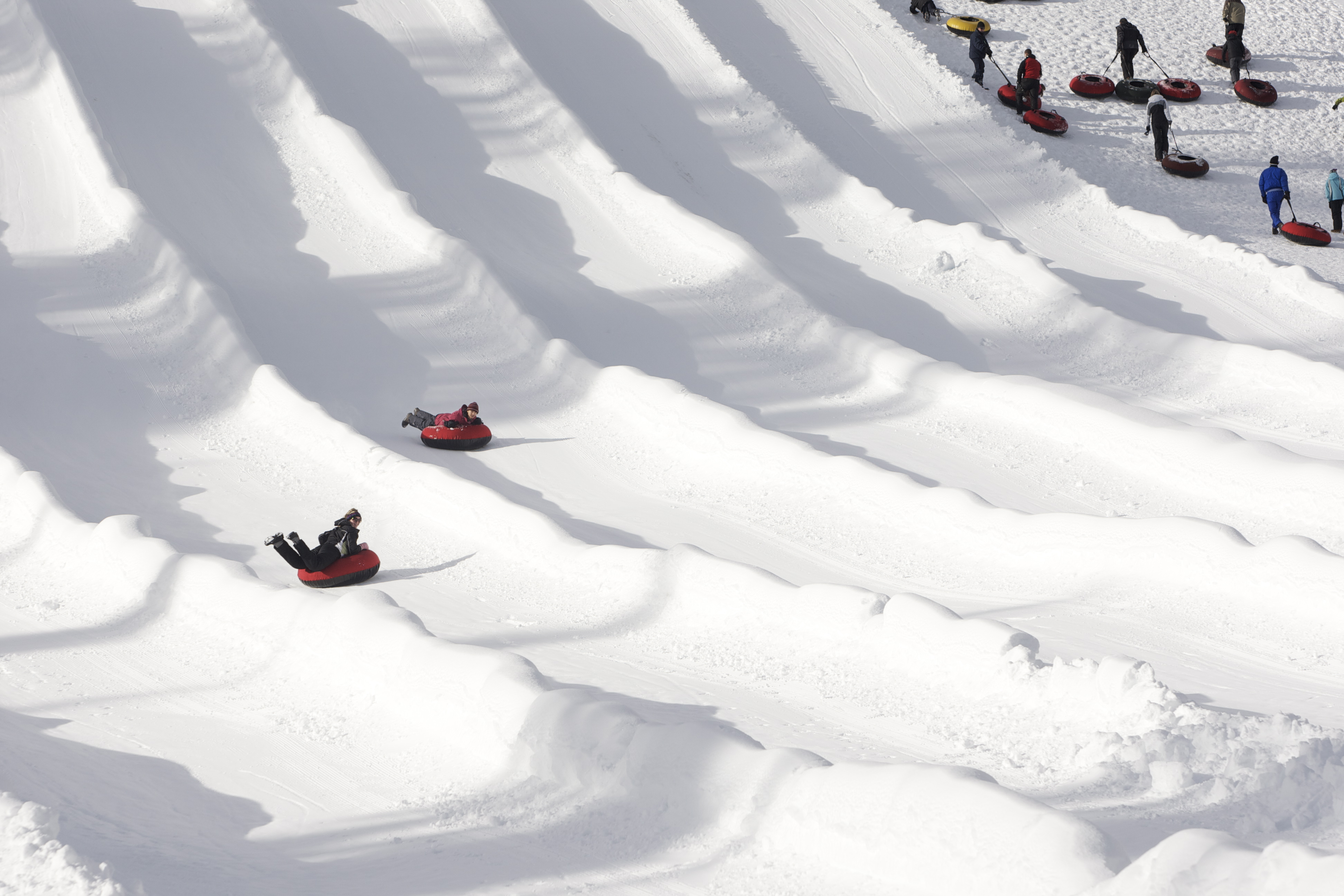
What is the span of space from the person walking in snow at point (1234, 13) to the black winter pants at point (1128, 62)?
1.70 m

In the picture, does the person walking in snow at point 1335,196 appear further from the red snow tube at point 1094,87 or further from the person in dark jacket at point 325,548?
the person in dark jacket at point 325,548

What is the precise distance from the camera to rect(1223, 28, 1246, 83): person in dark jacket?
1817cm

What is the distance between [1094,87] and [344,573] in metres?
14.5

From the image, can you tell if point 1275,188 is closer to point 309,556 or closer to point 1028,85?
point 1028,85

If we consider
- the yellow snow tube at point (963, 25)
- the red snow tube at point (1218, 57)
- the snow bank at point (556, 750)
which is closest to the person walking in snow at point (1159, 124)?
the red snow tube at point (1218, 57)

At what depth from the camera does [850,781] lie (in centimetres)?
461

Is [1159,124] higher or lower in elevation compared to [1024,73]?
lower

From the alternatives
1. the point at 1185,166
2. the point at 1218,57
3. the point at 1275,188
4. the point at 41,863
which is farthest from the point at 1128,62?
the point at 41,863

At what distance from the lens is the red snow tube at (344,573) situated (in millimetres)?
7605

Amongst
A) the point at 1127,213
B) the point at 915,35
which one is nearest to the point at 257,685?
the point at 1127,213

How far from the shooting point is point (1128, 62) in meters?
18.1

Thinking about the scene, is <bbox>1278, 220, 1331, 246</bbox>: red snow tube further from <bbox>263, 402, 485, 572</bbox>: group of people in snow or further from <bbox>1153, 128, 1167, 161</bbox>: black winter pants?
<bbox>263, 402, 485, 572</bbox>: group of people in snow

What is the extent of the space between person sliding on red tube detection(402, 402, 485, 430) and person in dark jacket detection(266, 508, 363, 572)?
2138 millimetres

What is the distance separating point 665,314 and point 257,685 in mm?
6757
